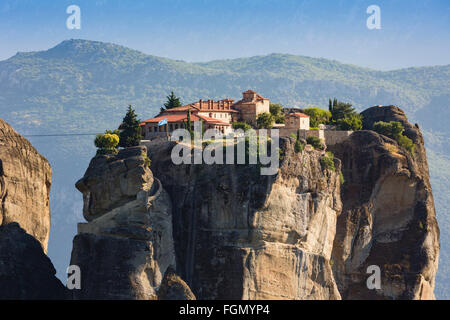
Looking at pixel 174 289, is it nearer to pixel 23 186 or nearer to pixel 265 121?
pixel 23 186

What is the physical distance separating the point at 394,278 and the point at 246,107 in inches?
989

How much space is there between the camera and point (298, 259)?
102438mm

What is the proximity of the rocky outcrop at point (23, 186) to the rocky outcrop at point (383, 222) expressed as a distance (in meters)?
31.8

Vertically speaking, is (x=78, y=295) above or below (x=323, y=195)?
below

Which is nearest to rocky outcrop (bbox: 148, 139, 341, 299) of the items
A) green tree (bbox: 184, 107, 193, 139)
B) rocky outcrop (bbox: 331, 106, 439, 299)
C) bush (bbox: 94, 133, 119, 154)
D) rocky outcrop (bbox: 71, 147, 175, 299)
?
rocky outcrop (bbox: 71, 147, 175, 299)

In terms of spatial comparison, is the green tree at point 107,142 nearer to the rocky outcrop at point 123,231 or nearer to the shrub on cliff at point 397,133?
the rocky outcrop at point 123,231

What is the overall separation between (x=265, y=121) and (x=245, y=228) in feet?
59.8

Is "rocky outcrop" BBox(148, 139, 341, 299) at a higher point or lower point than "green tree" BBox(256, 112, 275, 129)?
lower

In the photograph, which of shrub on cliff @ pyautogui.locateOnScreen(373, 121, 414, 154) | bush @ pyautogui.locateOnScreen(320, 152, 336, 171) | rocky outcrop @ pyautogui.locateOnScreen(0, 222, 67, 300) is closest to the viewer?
rocky outcrop @ pyautogui.locateOnScreen(0, 222, 67, 300)

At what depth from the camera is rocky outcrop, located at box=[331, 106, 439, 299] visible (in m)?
111

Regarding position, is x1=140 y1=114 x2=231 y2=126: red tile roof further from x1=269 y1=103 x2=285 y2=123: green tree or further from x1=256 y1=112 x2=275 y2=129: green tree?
x1=269 y1=103 x2=285 y2=123: green tree

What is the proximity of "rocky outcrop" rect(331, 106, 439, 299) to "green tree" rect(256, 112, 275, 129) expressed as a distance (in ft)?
25.8
